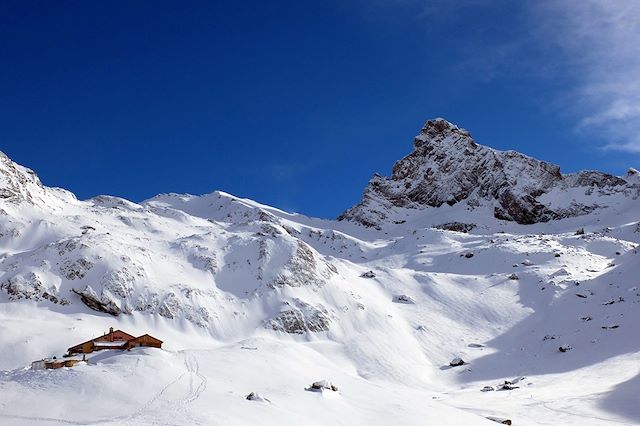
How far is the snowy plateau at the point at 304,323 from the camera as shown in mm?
34688

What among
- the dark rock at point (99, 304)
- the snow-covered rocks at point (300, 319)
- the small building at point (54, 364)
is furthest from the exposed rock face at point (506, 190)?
the small building at point (54, 364)

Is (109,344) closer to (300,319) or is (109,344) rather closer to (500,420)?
(300,319)

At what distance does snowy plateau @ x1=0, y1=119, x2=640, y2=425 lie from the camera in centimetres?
3469

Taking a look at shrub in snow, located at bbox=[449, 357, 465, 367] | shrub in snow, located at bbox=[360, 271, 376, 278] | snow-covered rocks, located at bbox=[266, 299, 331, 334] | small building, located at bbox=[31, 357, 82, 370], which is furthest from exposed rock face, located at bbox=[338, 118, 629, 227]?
small building, located at bbox=[31, 357, 82, 370]

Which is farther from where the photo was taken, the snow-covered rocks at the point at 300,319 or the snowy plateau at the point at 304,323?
the snow-covered rocks at the point at 300,319

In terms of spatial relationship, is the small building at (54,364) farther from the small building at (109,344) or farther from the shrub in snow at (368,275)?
the shrub in snow at (368,275)

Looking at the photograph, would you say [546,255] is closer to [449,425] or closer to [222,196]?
[449,425]

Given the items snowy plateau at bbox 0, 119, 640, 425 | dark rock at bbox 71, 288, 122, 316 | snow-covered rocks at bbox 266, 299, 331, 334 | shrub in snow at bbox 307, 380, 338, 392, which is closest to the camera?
snowy plateau at bbox 0, 119, 640, 425

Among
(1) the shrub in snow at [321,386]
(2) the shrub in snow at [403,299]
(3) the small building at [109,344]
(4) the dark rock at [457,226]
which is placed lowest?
(1) the shrub in snow at [321,386]

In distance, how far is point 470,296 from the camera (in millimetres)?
97125

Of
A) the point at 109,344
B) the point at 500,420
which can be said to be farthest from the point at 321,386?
the point at 109,344

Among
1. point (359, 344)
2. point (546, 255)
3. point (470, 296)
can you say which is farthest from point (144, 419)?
point (546, 255)

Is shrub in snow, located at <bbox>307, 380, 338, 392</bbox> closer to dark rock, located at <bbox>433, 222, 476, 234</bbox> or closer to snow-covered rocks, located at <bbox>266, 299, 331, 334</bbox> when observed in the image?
snow-covered rocks, located at <bbox>266, 299, 331, 334</bbox>

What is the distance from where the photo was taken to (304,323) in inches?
3120
